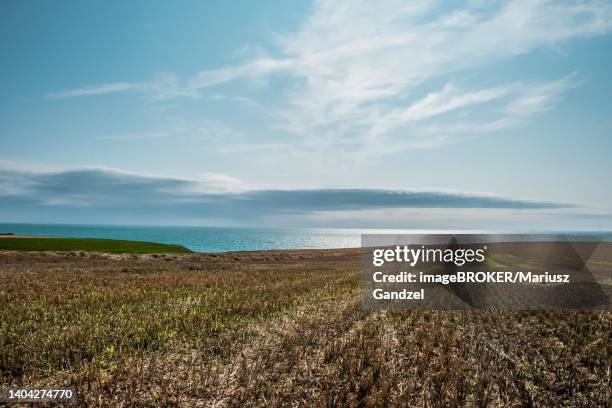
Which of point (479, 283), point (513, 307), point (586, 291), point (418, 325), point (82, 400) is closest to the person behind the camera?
point (82, 400)

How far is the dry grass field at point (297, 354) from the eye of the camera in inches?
227

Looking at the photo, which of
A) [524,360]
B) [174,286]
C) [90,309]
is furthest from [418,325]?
[174,286]

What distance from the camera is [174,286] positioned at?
659 inches

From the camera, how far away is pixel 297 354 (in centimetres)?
735

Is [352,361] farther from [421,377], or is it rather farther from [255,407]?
[255,407]

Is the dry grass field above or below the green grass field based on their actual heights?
above

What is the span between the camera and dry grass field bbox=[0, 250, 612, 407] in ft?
18.9

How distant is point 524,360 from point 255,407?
19.7 ft

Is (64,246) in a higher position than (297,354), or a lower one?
lower

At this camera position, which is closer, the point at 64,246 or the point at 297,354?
the point at 297,354

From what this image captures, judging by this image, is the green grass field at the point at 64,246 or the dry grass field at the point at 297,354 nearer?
the dry grass field at the point at 297,354

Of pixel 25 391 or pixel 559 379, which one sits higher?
pixel 25 391

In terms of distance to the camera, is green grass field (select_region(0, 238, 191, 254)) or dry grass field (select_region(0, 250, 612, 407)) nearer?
dry grass field (select_region(0, 250, 612, 407))

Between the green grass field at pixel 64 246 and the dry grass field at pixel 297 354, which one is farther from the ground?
the dry grass field at pixel 297 354
